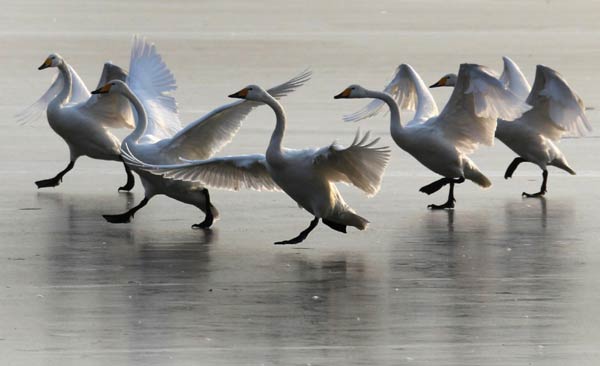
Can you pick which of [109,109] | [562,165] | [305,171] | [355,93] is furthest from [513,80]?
[305,171]

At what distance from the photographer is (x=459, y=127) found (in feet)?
49.3

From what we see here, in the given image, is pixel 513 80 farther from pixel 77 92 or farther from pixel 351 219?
pixel 351 219

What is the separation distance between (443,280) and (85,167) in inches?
274

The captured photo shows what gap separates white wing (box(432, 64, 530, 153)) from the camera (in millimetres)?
14688

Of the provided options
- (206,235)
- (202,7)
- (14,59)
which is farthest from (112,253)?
(202,7)

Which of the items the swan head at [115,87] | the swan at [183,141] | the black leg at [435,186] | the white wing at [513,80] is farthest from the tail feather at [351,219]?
the white wing at [513,80]

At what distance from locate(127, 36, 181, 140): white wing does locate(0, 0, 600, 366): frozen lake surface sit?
35.9 inches

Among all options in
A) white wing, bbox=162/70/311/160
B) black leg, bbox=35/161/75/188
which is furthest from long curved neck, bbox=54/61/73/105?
white wing, bbox=162/70/311/160

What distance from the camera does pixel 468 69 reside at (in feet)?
48.3

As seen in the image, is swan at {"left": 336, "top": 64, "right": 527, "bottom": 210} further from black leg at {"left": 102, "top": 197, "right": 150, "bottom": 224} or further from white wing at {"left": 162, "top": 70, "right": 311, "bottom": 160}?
black leg at {"left": 102, "top": 197, "right": 150, "bottom": 224}

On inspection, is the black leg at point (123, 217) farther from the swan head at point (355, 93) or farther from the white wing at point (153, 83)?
the swan head at point (355, 93)

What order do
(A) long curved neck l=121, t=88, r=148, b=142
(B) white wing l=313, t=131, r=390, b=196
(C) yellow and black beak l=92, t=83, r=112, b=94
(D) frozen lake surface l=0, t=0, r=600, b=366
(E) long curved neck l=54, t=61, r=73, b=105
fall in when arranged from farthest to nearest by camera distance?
1. (E) long curved neck l=54, t=61, r=73, b=105
2. (C) yellow and black beak l=92, t=83, r=112, b=94
3. (A) long curved neck l=121, t=88, r=148, b=142
4. (B) white wing l=313, t=131, r=390, b=196
5. (D) frozen lake surface l=0, t=0, r=600, b=366

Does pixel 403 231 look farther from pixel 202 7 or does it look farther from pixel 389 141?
pixel 202 7

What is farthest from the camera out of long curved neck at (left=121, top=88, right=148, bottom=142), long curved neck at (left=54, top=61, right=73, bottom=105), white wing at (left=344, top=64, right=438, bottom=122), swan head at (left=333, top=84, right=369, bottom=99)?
white wing at (left=344, top=64, right=438, bottom=122)
